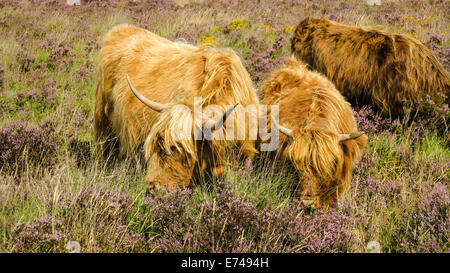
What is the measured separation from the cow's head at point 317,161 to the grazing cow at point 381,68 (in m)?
2.03

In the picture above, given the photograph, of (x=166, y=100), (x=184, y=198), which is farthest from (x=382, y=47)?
(x=184, y=198)

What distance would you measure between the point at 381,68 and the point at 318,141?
2.53 m

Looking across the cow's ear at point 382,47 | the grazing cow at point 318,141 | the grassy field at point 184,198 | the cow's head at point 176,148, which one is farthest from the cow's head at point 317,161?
the cow's ear at point 382,47

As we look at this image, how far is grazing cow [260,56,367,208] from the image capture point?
3.21 metres

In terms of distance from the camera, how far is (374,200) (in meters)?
3.40

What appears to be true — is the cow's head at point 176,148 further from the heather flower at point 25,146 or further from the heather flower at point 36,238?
the heather flower at point 25,146

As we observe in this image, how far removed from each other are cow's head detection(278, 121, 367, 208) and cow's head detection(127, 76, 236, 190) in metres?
0.82

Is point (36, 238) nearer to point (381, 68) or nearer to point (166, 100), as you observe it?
point (166, 100)

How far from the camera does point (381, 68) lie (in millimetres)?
5039

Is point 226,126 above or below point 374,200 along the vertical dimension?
above

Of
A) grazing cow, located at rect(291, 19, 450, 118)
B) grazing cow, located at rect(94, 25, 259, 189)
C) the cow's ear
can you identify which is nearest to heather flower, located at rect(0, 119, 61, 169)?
grazing cow, located at rect(94, 25, 259, 189)
